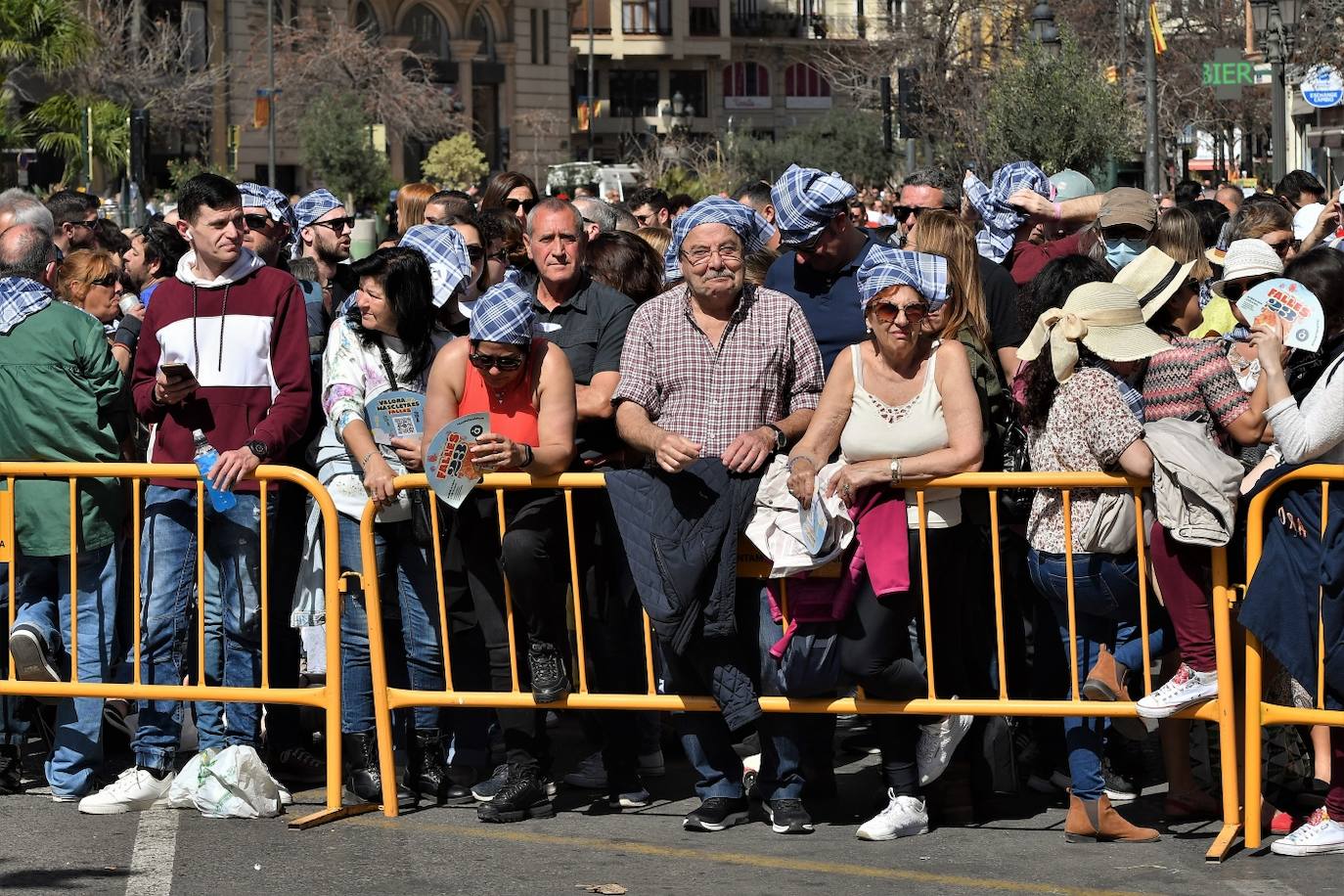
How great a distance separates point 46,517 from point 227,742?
3.31 feet

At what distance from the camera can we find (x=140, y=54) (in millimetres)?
55656

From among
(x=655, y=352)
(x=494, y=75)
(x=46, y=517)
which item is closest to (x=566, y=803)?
(x=655, y=352)

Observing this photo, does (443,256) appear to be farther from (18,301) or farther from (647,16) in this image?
(647,16)

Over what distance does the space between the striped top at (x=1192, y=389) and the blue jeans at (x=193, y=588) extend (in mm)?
3037

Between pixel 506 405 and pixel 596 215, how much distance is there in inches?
152

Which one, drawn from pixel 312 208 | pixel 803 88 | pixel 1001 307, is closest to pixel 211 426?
pixel 312 208

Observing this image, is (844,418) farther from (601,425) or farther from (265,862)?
(265,862)

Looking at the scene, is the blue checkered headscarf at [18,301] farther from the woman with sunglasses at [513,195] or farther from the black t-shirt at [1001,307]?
the woman with sunglasses at [513,195]

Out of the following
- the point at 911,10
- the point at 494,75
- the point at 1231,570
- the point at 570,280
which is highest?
the point at 494,75

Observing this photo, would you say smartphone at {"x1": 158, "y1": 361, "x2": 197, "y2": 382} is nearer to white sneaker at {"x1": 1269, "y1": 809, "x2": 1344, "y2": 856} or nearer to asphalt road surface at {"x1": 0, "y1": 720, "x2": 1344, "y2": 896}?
asphalt road surface at {"x1": 0, "y1": 720, "x2": 1344, "y2": 896}

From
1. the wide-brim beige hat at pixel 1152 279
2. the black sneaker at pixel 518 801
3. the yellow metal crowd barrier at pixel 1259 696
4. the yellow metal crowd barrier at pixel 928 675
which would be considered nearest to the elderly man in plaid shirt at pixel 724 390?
the yellow metal crowd barrier at pixel 928 675

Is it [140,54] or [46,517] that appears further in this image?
[140,54]

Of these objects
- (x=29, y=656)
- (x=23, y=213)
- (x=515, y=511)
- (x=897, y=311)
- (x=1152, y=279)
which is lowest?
(x=29, y=656)

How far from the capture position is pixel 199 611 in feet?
23.0
